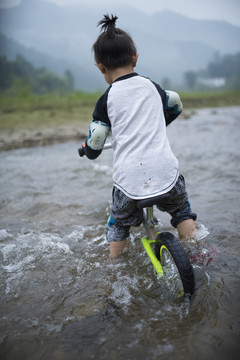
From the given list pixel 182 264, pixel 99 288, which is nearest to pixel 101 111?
pixel 182 264

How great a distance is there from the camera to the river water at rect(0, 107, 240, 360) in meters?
1.43

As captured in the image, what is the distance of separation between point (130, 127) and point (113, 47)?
1.71 feet

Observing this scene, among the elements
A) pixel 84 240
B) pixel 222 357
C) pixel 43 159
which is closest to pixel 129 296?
pixel 222 357

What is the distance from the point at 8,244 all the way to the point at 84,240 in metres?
0.75

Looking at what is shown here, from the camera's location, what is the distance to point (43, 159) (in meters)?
6.08

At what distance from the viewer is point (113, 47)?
1.71 meters

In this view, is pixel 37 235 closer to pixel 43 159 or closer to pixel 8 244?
pixel 8 244

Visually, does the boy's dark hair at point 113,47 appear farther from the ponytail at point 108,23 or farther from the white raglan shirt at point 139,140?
the white raglan shirt at point 139,140

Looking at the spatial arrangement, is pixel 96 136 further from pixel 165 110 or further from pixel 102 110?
pixel 165 110

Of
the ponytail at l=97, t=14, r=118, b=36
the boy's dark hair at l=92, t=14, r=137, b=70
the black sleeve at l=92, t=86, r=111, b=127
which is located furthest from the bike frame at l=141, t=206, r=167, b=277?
the ponytail at l=97, t=14, r=118, b=36

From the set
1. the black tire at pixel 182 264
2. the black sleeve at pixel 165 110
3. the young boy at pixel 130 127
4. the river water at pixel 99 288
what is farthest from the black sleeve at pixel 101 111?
the river water at pixel 99 288

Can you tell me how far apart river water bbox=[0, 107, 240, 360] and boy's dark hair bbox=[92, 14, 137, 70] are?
1.49 meters

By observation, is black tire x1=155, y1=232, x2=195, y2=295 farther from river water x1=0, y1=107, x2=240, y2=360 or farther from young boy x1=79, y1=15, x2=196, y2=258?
young boy x1=79, y1=15, x2=196, y2=258

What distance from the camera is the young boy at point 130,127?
5.43 ft
